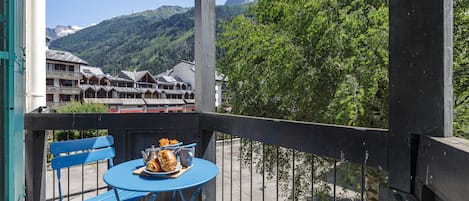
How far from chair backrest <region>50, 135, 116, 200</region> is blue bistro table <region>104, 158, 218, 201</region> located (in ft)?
1.23

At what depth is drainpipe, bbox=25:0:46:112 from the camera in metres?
2.46

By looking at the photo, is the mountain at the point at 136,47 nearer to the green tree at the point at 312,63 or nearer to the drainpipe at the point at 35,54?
the green tree at the point at 312,63

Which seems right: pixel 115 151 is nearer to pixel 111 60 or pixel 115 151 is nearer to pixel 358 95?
pixel 358 95

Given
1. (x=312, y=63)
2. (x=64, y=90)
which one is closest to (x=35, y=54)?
(x=312, y=63)

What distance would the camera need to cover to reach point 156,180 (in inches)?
60.6

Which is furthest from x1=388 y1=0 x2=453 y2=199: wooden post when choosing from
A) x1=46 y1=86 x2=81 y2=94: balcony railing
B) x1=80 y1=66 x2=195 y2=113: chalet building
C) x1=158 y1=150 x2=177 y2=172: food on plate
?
x1=80 y1=66 x2=195 y2=113: chalet building

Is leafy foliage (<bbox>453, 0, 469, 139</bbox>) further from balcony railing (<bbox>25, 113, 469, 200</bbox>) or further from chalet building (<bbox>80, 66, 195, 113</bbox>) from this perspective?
chalet building (<bbox>80, 66, 195, 113</bbox>)

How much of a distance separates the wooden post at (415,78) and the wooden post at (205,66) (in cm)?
144

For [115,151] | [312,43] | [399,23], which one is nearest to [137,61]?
[312,43]

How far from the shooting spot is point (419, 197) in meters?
0.79

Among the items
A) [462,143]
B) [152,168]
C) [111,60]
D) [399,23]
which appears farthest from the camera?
[111,60]

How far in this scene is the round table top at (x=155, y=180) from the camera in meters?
1.42

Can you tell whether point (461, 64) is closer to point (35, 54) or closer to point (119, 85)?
point (35, 54)

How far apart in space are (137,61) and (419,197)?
26265 mm
